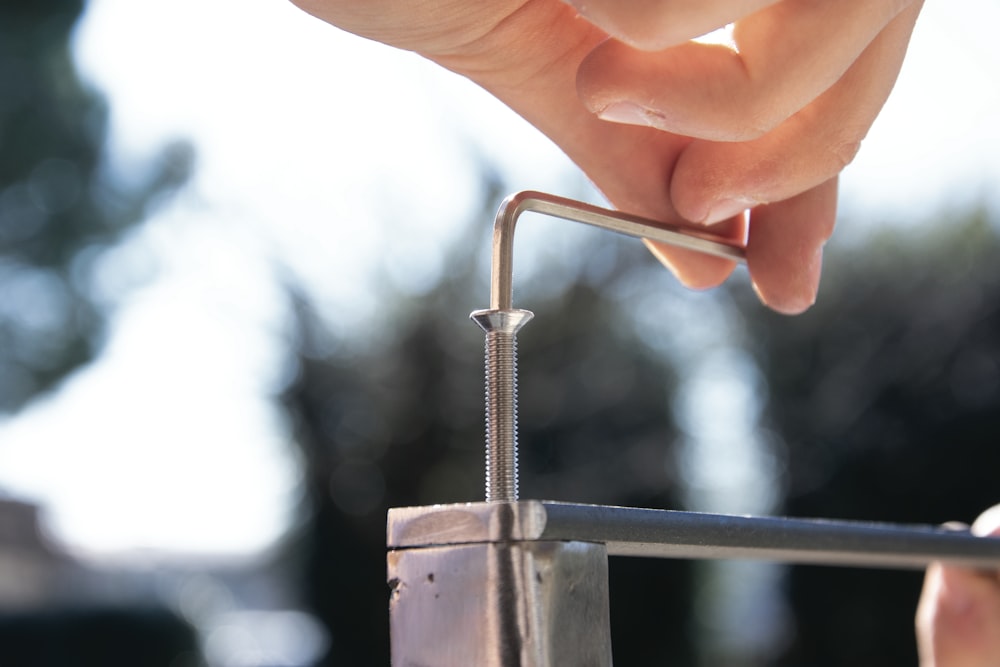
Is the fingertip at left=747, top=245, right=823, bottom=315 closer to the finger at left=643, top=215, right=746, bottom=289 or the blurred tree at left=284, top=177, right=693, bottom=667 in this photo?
the finger at left=643, top=215, right=746, bottom=289

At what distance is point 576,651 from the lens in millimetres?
522

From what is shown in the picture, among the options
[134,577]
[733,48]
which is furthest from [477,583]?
[134,577]

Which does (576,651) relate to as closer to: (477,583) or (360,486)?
(477,583)

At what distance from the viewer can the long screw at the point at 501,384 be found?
587mm

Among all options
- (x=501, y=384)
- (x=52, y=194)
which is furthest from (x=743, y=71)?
(x=52, y=194)

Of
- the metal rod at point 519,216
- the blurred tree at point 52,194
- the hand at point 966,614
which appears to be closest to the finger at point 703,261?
the metal rod at point 519,216

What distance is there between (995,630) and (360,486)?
5.84 metres

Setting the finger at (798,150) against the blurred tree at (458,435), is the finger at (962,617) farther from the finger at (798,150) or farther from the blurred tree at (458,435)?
the blurred tree at (458,435)

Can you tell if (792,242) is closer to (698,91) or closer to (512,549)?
(698,91)

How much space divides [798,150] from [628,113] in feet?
0.46

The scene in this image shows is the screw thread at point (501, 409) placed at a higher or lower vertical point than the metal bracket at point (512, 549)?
higher

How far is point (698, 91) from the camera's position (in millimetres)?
584

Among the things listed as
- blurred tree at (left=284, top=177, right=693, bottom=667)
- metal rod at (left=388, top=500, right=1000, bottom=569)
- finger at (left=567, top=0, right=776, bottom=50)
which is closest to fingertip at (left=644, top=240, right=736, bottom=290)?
metal rod at (left=388, top=500, right=1000, bottom=569)

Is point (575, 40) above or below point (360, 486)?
above
